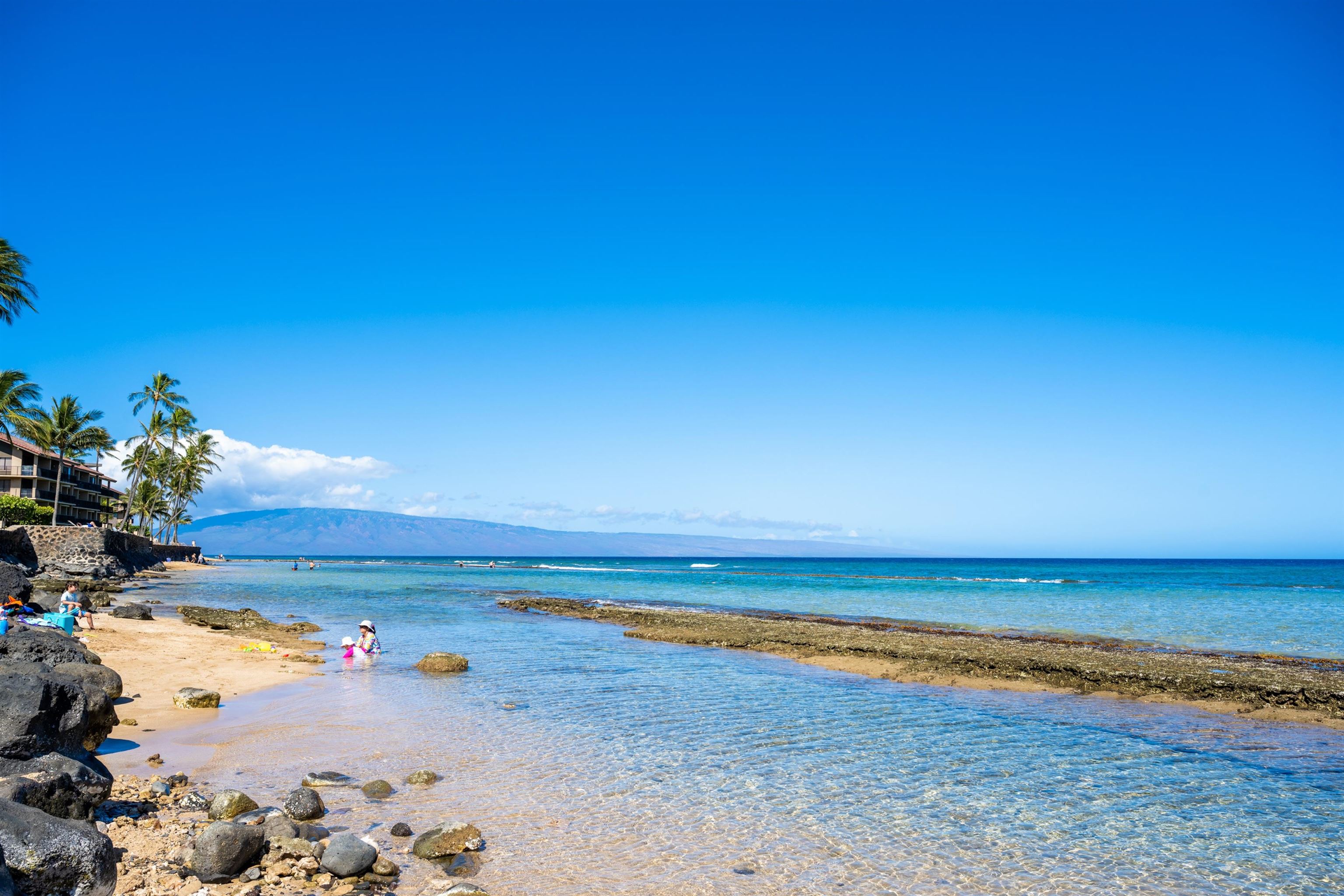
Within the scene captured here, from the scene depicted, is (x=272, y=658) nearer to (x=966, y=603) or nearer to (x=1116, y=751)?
(x=1116, y=751)

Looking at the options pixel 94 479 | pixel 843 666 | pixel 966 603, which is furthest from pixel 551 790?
pixel 94 479

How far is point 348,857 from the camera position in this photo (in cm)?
736

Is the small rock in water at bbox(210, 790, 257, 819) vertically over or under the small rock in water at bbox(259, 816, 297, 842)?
under

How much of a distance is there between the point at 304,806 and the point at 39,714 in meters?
3.25

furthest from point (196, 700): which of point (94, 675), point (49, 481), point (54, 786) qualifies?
point (49, 481)

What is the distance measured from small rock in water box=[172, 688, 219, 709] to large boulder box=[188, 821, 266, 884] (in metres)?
8.98

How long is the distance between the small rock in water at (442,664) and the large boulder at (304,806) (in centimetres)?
1127

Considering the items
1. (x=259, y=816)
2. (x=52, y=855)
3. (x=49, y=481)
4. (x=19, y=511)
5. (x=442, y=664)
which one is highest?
(x=49, y=481)

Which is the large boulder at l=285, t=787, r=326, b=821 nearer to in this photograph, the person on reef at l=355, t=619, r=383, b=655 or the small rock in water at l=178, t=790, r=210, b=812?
the small rock in water at l=178, t=790, r=210, b=812

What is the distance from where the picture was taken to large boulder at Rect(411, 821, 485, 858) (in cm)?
795

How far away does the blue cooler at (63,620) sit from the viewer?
66.4 feet

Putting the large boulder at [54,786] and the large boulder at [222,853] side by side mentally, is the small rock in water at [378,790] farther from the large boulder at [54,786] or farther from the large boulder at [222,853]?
the large boulder at [54,786]

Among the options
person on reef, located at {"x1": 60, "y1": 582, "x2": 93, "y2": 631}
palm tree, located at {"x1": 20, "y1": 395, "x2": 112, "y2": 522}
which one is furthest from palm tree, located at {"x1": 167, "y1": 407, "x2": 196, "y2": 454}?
person on reef, located at {"x1": 60, "y1": 582, "x2": 93, "y2": 631}

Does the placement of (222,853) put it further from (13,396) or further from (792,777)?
(13,396)
